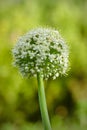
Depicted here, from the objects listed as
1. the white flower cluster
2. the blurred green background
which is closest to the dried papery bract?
the white flower cluster

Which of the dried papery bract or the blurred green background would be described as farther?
the blurred green background

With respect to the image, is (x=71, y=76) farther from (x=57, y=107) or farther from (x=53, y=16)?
(x=53, y=16)

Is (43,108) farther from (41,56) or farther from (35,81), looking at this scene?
(35,81)

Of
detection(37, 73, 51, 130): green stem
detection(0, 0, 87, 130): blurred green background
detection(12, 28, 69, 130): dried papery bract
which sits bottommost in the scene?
detection(37, 73, 51, 130): green stem

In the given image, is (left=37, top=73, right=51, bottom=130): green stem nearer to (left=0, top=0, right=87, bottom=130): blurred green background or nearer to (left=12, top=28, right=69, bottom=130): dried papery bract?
(left=12, top=28, right=69, bottom=130): dried papery bract

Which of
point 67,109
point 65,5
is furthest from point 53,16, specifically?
point 67,109

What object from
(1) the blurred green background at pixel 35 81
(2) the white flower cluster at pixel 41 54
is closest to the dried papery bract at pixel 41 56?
(2) the white flower cluster at pixel 41 54

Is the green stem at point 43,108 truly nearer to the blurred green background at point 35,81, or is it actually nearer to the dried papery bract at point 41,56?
the dried papery bract at point 41,56
